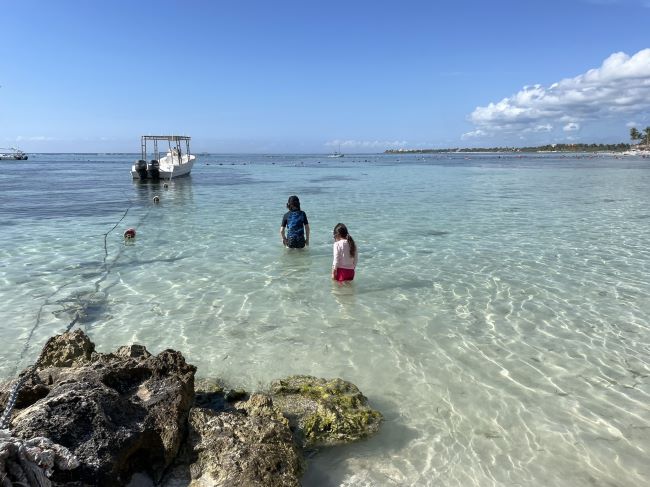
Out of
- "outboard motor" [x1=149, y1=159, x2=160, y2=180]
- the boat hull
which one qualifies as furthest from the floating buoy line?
the boat hull

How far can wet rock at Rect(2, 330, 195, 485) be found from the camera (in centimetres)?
311

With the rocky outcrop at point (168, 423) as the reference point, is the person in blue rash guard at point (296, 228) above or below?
above

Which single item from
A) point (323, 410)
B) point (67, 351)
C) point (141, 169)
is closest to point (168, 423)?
point (323, 410)

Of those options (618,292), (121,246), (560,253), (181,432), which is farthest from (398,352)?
(121,246)

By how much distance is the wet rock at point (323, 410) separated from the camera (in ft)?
13.5

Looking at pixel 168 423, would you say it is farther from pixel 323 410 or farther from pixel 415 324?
pixel 415 324

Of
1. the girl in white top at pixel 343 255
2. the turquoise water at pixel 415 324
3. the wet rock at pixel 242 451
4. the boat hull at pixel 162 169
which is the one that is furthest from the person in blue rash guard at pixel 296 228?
the boat hull at pixel 162 169

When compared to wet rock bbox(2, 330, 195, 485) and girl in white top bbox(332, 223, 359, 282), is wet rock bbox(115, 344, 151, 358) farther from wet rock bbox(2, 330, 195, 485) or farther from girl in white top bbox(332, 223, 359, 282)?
girl in white top bbox(332, 223, 359, 282)

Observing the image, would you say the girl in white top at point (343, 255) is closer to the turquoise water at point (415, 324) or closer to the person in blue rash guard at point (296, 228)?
the turquoise water at point (415, 324)

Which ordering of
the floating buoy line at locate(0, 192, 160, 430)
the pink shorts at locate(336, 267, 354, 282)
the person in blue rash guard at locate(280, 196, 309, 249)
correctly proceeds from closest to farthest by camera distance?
the floating buoy line at locate(0, 192, 160, 430) → the pink shorts at locate(336, 267, 354, 282) → the person in blue rash guard at locate(280, 196, 309, 249)

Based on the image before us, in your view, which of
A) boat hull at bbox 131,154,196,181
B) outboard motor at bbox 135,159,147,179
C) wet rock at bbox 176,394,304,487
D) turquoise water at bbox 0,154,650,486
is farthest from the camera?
boat hull at bbox 131,154,196,181

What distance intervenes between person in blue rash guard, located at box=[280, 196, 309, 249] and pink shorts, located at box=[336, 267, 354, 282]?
8.07 feet

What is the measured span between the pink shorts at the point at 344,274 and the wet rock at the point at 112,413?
4392 mm

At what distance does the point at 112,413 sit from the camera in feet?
11.5
